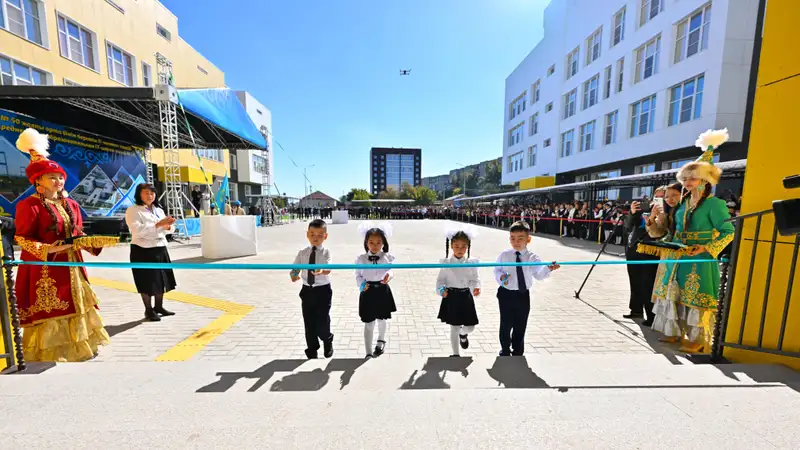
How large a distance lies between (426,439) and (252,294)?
4.81 meters

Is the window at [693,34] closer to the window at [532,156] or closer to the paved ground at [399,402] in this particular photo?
the window at [532,156]

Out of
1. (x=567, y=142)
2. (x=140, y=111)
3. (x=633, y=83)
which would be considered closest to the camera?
(x=140, y=111)

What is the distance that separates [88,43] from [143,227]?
1823 cm

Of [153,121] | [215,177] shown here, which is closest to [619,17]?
[153,121]

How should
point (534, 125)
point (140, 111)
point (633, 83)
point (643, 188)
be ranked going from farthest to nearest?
point (534, 125)
point (633, 83)
point (643, 188)
point (140, 111)

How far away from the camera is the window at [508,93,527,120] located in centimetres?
3541

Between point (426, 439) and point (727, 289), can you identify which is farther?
point (727, 289)

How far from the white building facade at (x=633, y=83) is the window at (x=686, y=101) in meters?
0.05

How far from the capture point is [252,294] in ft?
18.1

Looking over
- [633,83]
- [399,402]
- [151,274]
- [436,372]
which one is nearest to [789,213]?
[436,372]

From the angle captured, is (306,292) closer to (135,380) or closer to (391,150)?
(135,380)

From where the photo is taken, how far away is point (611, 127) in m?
21.9

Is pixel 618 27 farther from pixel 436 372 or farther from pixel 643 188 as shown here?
pixel 436 372

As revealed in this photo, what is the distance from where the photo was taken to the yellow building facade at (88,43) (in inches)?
464
